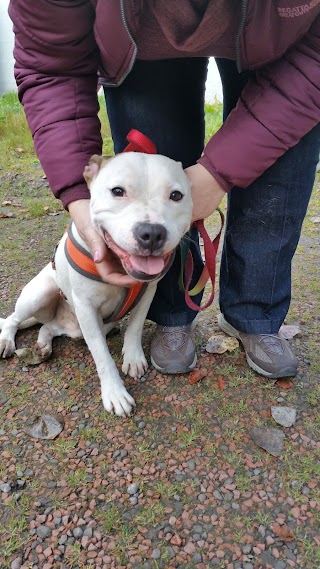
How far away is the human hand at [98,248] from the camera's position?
198 cm

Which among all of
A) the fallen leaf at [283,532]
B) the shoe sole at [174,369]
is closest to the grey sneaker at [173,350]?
the shoe sole at [174,369]

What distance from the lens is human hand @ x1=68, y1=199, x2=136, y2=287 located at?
198 centimetres

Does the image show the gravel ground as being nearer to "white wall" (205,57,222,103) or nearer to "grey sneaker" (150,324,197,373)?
"grey sneaker" (150,324,197,373)

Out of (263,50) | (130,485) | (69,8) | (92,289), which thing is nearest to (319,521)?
(130,485)

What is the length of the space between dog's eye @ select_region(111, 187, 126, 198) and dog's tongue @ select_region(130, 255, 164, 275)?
242 mm

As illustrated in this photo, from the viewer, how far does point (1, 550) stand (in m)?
1.78

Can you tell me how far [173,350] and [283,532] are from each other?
1024mm

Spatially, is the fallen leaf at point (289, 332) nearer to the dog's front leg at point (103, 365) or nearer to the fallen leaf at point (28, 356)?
the dog's front leg at point (103, 365)

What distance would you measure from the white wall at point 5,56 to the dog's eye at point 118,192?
901cm

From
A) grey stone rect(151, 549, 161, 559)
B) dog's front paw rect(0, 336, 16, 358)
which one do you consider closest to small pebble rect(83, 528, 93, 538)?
grey stone rect(151, 549, 161, 559)

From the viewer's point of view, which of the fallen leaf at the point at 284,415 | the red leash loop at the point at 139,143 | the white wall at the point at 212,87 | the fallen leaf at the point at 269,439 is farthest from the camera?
the white wall at the point at 212,87

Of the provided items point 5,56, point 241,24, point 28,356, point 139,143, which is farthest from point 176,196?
point 5,56

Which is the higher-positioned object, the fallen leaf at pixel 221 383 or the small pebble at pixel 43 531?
the small pebble at pixel 43 531

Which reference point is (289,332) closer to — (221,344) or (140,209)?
(221,344)
